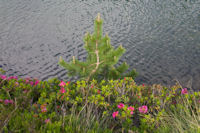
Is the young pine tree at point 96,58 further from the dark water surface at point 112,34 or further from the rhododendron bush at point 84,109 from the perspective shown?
the dark water surface at point 112,34

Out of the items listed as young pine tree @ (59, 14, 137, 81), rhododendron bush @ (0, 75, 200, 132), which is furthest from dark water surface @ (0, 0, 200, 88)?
rhododendron bush @ (0, 75, 200, 132)

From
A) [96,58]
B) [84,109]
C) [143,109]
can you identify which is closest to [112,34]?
[96,58]

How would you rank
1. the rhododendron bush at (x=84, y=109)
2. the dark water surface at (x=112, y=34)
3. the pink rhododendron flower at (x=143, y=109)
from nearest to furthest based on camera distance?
the rhododendron bush at (x=84, y=109) < the pink rhododendron flower at (x=143, y=109) < the dark water surface at (x=112, y=34)

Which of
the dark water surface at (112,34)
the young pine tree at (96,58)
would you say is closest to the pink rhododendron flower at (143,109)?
the young pine tree at (96,58)

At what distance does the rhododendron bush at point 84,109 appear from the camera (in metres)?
3.67

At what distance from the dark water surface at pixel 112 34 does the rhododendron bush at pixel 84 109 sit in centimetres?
434

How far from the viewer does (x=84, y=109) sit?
4.29m

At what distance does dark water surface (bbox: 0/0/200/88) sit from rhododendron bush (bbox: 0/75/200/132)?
4343mm

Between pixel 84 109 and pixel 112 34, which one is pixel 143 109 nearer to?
pixel 84 109

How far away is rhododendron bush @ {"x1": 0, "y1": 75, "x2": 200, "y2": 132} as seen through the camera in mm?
3672

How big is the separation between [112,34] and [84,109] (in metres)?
13.8

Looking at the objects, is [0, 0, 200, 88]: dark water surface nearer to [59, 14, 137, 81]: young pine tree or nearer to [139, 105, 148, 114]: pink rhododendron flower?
[59, 14, 137, 81]: young pine tree

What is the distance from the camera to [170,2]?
25.9 m

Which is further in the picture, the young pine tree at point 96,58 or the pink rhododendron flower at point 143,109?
the young pine tree at point 96,58
